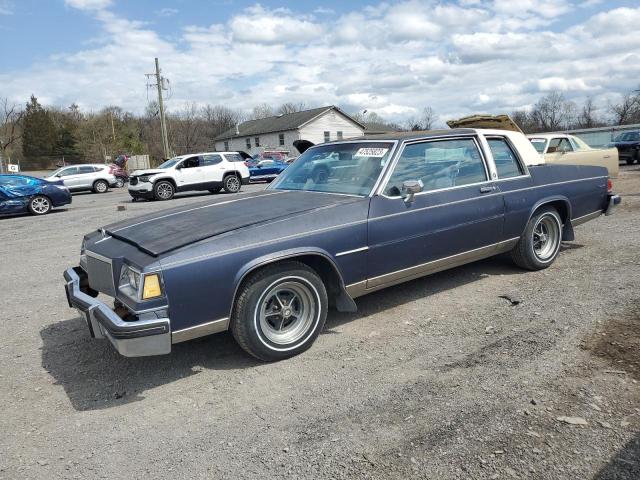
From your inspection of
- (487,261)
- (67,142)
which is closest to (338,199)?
(487,261)

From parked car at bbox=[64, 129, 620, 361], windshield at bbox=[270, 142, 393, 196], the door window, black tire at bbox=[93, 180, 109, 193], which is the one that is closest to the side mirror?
parked car at bbox=[64, 129, 620, 361]

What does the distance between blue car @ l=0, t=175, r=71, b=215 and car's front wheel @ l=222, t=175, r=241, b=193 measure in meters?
5.95

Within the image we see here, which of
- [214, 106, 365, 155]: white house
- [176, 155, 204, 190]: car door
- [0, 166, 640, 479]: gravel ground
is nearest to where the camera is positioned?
[0, 166, 640, 479]: gravel ground

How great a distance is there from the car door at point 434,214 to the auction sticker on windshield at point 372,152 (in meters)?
0.16

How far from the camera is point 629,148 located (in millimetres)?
22531

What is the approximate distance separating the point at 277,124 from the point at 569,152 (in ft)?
155

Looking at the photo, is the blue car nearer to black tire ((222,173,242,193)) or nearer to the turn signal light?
black tire ((222,173,242,193))

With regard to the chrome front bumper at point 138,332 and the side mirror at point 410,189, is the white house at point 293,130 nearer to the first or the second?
the side mirror at point 410,189

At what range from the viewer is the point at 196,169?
18.9 metres

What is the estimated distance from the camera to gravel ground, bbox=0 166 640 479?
2596 mm

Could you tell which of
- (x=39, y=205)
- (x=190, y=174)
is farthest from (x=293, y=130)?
(x=39, y=205)

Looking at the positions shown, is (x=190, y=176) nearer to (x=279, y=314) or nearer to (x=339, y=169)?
(x=339, y=169)

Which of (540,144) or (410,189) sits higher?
(540,144)

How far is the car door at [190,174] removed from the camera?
60.6ft
